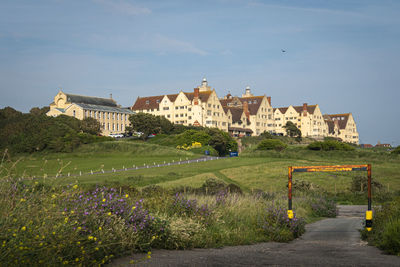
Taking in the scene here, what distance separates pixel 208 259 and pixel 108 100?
120597mm

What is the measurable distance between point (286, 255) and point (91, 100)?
→ 371ft

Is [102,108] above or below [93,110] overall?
above

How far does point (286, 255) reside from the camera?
421 inches

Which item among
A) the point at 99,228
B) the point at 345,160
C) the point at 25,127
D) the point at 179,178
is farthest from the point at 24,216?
the point at 25,127

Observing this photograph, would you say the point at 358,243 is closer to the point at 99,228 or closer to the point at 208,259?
the point at 208,259

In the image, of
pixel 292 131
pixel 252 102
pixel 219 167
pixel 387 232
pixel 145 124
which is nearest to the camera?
pixel 387 232

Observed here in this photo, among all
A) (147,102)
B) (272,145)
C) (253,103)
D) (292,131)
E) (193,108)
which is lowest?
(272,145)

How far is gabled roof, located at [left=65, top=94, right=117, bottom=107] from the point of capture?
115 metres

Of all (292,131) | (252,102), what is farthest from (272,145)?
(252,102)

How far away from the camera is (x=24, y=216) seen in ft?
28.0

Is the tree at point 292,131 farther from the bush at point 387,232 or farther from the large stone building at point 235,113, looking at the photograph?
the bush at point 387,232

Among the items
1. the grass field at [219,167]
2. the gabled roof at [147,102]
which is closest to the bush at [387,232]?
the grass field at [219,167]

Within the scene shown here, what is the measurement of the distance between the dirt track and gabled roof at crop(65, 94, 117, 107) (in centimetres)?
10691

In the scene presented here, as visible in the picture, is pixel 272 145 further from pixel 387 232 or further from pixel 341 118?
pixel 341 118
